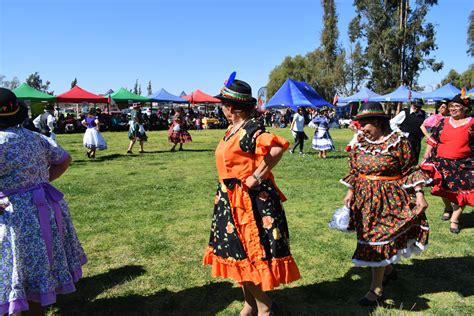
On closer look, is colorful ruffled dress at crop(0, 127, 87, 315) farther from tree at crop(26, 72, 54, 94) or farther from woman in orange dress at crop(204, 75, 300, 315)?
tree at crop(26, 72, 54, 94)

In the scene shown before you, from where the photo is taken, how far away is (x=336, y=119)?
3509 cm

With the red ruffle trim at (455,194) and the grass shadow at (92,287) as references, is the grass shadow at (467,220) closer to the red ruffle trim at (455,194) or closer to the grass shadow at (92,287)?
Answer: the red ruffle trim at (455,194)

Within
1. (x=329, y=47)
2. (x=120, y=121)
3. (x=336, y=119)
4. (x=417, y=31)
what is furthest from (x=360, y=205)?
(x=329, y=47)

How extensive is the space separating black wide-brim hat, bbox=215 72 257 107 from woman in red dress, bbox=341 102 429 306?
113 centimetres

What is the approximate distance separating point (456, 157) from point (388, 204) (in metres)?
2.70

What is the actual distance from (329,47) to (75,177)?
46746mm

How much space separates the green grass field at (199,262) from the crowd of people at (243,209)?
415mm

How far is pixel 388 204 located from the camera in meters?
3.39

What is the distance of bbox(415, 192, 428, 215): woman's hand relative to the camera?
3.24 meters

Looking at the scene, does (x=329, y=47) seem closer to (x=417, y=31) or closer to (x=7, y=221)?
(x=417, y=31)

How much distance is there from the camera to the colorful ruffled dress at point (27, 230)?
8.32 ft

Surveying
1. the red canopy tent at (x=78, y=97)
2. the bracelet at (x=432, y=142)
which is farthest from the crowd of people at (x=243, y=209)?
the red canopy tent at (x=78, y=97)

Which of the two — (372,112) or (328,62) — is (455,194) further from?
(328,62)

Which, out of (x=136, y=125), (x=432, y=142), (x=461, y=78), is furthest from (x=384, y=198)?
(x=461, y=78)
